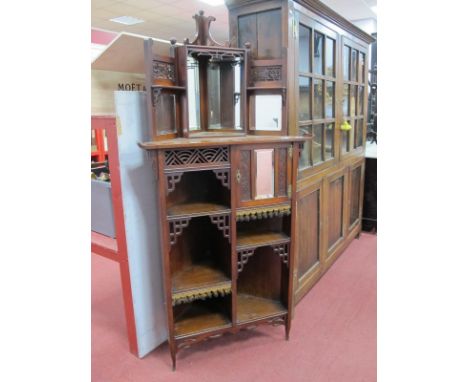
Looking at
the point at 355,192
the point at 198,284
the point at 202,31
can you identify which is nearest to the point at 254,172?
the point at 198,284

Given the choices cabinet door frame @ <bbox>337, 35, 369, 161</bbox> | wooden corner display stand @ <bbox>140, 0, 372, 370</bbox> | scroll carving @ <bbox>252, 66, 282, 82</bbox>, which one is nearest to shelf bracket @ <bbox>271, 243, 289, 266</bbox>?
wooden corner display stand @ <bbox>140, 0, 372, 370</bbox>

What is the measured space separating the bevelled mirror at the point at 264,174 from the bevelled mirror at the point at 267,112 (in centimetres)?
24

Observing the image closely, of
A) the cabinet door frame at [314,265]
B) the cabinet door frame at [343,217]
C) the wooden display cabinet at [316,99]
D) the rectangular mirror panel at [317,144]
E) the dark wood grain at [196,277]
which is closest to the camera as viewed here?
the dark wood grain at [196,277]

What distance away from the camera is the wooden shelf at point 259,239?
1.74 meters

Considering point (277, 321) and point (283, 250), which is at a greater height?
point (283, 250)

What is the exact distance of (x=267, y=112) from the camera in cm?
183

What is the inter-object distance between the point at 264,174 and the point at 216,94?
1.69 feet

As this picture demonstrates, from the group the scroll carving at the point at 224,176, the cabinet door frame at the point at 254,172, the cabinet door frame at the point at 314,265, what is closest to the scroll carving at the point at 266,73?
the cabinet door frame at the point at 254,172

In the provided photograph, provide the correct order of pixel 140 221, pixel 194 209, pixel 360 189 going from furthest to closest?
pixel 360 189, pixel 140 221, pixel 194 209

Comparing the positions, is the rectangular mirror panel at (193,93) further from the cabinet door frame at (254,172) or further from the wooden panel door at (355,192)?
the wooden panel door at (355,192)

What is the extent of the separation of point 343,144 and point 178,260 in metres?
1.68

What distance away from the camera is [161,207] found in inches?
60.1

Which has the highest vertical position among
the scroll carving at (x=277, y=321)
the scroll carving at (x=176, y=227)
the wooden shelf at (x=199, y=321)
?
the scroll carving at (x=176, y=227)

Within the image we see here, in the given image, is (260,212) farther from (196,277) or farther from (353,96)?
(353,96)
